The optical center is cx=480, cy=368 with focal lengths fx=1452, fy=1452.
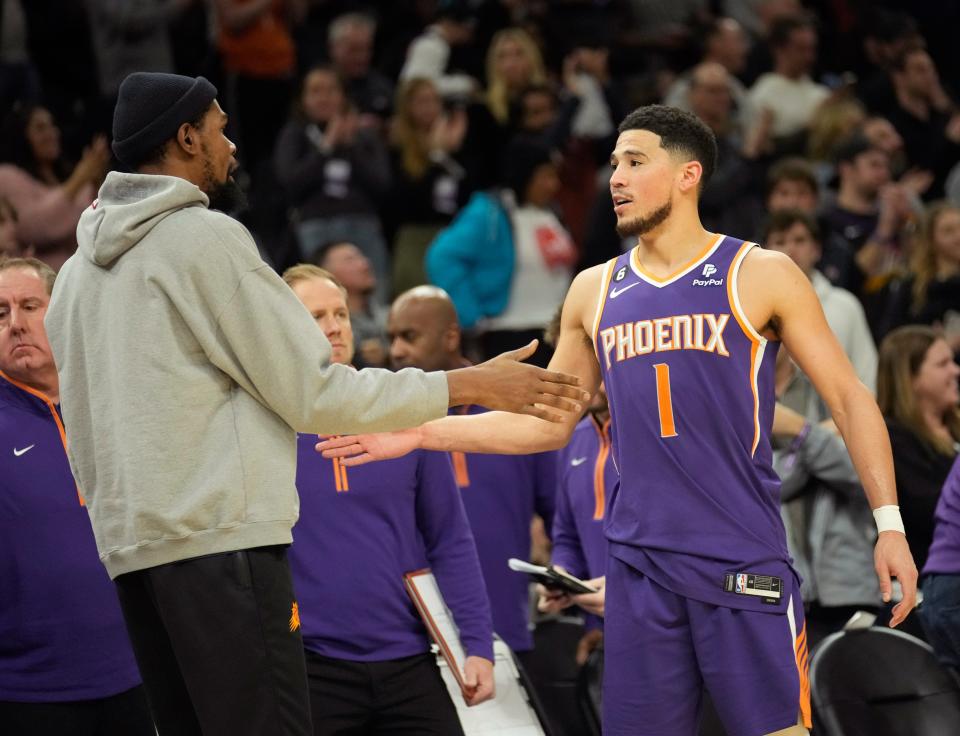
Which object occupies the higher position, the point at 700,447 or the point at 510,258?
the point at 510,258

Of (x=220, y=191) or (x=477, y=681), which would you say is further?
(x=477, y=681)

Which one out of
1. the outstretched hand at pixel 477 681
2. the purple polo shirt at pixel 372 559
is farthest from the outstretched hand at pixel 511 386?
the outstretched hand at pixel 477 681

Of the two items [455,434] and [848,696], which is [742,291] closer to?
[455,434]

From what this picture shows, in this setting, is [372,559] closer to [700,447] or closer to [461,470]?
[700,447]

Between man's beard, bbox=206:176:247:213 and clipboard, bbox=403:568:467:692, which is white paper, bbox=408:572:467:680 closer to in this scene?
clipboard, bbox=403:568:467:692

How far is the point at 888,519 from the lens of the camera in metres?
3.87

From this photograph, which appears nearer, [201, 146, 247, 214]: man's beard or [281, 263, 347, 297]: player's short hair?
[201, 146, 247, 214]: man's beard

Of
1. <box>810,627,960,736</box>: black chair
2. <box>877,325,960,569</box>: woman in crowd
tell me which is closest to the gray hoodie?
<box>810,627,960,736</box>: black chair

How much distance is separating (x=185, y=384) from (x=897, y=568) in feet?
6.18

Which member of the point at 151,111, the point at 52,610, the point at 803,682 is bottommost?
the point at 803,682

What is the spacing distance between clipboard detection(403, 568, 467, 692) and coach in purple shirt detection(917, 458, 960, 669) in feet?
6.19

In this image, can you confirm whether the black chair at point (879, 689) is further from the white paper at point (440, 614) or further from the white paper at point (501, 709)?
the white paper at point (440, 614)

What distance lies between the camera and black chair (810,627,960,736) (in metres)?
5.04

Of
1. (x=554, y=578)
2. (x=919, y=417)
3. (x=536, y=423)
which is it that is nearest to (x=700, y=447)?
(x=536, y=423)
